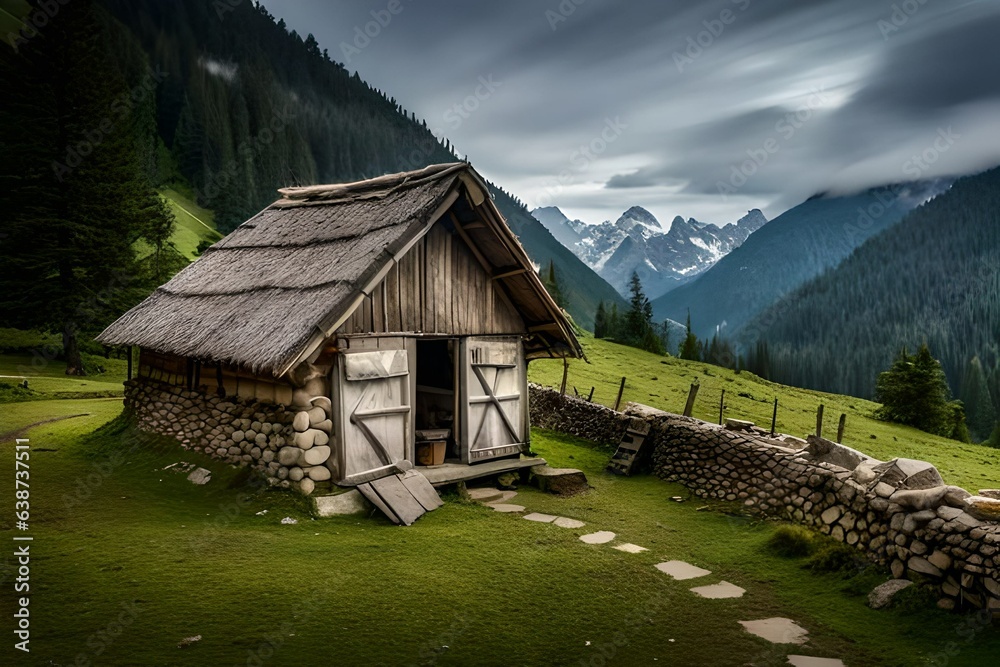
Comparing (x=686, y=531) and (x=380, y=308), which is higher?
(x=380, y=308)

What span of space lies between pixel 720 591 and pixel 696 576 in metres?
0.53

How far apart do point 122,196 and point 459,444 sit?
2224 cm

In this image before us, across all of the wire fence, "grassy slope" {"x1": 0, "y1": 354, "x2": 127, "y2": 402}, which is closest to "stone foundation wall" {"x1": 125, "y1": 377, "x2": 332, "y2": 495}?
"grassy slope" {"x1": 0, "y1": 354, "x2": 127, "y2": 402}

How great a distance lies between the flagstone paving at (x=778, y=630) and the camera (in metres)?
6.46

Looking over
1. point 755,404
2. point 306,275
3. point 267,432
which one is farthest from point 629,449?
point 755,404

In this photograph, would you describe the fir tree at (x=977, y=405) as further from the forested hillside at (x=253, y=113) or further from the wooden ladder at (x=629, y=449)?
the wooden ladder at (x=629, y=449)

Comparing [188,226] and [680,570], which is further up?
[188,226]

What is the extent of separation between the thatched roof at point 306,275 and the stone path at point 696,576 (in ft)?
13.4

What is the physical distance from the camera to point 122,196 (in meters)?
26.6

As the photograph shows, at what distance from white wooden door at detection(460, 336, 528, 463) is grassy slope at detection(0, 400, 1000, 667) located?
2.04 m

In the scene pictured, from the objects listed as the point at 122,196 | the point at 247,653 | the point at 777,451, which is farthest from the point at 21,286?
the point at 777,451

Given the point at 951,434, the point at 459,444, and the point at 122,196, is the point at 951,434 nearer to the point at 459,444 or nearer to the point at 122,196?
the point at 459,444

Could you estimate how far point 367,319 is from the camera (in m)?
10.9

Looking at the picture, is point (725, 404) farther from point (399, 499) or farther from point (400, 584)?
point (400, 584)
